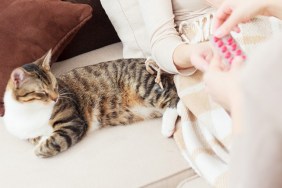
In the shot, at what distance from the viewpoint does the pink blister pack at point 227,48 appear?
59 centimetres

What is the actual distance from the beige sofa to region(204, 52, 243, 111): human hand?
400 millimetres

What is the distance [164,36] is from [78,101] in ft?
1.05

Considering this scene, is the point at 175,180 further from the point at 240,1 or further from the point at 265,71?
the point at 265,71

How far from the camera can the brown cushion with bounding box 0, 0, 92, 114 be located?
1112mm

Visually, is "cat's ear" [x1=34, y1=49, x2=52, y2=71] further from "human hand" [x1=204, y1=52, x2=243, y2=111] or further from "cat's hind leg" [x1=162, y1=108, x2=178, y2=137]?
"human hand" [x1=204, y1=52, x2=243, y2=111]

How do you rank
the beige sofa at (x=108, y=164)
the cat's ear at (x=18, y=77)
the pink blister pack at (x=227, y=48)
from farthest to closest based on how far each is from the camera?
the cat's ear at (x=18, y=77) → the beige sofa at (x=108, y=164) → the pink blister pack at (x=227, y=48)

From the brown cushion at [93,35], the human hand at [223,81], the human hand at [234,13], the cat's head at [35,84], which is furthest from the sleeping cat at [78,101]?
the human hand at [223,81]

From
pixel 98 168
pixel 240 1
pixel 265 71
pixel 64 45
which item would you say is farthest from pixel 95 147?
pixel 265 71

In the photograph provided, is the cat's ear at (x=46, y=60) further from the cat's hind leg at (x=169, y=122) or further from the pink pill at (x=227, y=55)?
the pink pill at (x=227, y=55)

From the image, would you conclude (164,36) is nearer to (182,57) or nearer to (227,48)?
(182,57)

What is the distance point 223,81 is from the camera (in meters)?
0.50

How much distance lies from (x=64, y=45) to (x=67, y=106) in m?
0.21

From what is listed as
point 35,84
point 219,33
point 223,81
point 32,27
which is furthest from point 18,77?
point 223,81

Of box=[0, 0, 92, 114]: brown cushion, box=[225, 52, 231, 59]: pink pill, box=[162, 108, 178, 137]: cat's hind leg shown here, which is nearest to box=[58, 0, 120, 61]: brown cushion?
box=[0, 0, 92, 114]: brown cushion
